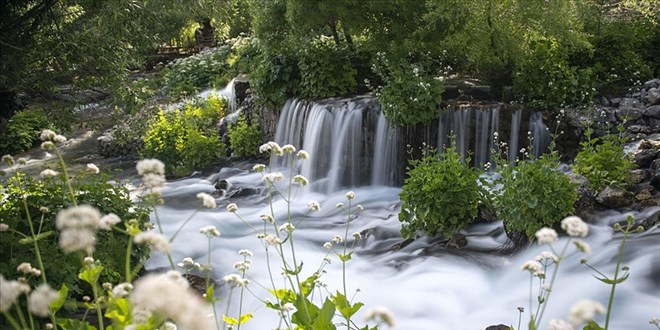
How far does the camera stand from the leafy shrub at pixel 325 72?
38.3 feet

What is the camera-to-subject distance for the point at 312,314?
314 centimetres

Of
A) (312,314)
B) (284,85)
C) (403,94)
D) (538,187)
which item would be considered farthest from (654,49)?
(312,314)

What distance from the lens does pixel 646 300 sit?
5.64m

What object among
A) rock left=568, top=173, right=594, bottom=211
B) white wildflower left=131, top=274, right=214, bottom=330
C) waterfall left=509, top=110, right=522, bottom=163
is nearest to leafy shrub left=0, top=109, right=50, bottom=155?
waterfall left=509, top=110, right=522, bottom=163

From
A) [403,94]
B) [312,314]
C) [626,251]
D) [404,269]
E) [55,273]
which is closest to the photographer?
[312,314]

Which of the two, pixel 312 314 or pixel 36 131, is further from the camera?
pixel 36 131

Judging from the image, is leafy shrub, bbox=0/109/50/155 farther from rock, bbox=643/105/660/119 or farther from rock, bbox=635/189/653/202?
rock, bbox=635/189/653/202

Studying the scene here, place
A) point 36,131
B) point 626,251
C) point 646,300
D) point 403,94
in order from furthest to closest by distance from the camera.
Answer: point 36,131
point 403,94
point 626,251
point 646,300

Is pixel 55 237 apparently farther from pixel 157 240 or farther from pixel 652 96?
pixel 652 96

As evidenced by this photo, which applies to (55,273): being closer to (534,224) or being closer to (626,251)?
(534,224)

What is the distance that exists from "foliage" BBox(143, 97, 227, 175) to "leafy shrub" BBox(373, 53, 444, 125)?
4103mm

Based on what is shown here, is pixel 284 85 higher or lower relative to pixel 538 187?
higher

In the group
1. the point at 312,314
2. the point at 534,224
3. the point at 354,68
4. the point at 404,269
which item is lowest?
the point at 404,269

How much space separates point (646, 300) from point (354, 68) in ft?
24.4
